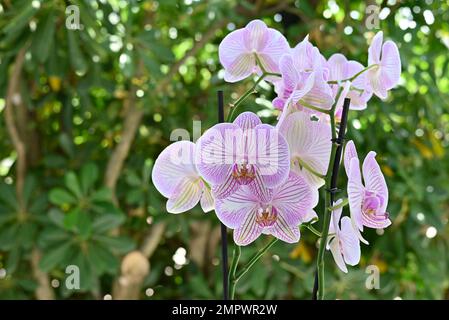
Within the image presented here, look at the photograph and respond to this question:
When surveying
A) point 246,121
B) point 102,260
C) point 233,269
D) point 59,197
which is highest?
point 246,121

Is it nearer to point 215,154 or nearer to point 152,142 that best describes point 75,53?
point 152,142

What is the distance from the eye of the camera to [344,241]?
1.57 feet

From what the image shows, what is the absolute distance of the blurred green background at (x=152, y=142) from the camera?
1221 millimetres

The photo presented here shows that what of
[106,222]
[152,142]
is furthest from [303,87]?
[152,142]

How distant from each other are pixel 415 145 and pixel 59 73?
776 millimetres

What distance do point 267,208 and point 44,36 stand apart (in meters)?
0.86

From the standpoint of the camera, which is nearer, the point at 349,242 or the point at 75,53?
the point at 349,242

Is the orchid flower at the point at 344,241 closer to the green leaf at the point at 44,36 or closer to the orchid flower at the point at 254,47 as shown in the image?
the orchid flower at the point at 254,47

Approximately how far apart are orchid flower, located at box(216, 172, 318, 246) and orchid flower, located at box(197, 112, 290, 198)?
0.04 feet

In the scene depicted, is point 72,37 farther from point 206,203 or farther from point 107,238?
point 206,203

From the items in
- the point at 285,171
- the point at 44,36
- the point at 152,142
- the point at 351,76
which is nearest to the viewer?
the point at 285,171
